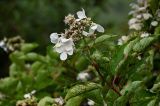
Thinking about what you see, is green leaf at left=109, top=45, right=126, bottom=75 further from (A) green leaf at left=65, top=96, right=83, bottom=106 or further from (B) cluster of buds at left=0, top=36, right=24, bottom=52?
(B) cluster of buds at left=0, top=36, right=24, bottom=52

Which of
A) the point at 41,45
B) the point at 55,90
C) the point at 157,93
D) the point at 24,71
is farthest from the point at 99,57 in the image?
the point at 41,45

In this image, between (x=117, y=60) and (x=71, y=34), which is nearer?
(x=71, y=34)

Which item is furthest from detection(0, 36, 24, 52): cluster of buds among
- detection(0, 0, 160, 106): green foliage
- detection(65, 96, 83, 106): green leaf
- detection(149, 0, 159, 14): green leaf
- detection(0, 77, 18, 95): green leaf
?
detection(65, 96, 83, 106): green leaf

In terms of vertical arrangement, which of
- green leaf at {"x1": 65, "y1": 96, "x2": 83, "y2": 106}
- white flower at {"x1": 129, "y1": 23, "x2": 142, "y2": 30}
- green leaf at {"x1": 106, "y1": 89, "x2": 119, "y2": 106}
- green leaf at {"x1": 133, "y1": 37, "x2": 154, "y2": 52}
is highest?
white flower at {"x1": 129, "y1": 23, "x2": 142, "y2": 30}

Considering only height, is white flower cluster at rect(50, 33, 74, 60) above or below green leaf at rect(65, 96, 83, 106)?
above

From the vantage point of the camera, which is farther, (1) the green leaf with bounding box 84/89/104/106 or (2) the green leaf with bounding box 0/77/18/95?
(2) the green leaf with bounding box 0/77/18/95

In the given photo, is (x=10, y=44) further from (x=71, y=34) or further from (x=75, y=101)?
(x=71, y=34)

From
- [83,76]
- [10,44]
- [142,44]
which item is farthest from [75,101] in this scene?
[10,44]
